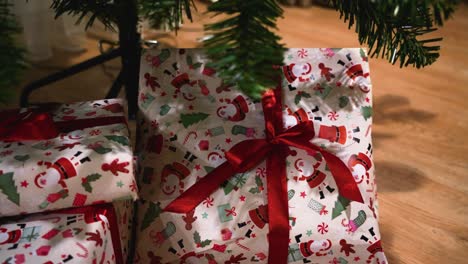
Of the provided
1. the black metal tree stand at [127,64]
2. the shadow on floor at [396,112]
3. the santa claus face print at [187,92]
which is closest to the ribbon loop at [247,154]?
the santa claus face print at [187,92]

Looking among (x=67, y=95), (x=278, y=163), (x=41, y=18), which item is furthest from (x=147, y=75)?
(x=41, y=18)

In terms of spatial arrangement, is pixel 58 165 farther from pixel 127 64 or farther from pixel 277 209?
pixel 127 64

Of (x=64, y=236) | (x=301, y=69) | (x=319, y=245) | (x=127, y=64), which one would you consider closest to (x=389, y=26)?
(x=301, y=69)

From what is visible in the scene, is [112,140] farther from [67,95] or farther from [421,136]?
[421,136]

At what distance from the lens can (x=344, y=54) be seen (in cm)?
69

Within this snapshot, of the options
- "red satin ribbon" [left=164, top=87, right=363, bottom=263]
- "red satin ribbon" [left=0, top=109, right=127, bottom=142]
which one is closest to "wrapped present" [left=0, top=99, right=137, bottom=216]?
"red satin ribbon" [left=0, top=109, right=127, bottom=142]

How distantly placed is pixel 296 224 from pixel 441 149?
1.69 feet

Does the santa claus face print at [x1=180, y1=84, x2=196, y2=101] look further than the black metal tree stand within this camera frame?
No

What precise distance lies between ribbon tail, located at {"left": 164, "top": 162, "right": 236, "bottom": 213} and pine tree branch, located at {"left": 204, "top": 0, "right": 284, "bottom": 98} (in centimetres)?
27

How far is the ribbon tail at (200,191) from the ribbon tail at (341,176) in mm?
134

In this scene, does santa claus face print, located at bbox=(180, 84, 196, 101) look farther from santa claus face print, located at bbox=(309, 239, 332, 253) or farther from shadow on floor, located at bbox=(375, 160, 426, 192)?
shadow on floor, located at bbox=(375, 160, 426, 192)

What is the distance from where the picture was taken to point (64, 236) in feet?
1.65

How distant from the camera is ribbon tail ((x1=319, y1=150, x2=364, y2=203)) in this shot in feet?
2.09

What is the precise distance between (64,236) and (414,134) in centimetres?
79
